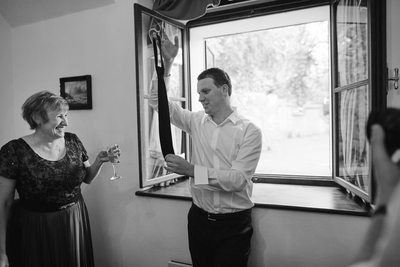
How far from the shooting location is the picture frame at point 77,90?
2.37m

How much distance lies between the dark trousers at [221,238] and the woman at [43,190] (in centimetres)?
70

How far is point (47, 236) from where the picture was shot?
70.6 inches

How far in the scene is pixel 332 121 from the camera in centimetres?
217

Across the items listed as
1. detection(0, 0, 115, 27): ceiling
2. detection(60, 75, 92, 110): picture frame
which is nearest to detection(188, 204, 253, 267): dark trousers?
detection(60, 75, 92, 110): picture frame

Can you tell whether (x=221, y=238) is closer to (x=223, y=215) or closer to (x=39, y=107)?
(x=223, y=215)

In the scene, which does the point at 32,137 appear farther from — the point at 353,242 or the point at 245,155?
the point at 353,242

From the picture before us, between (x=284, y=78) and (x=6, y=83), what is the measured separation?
7.88 feet

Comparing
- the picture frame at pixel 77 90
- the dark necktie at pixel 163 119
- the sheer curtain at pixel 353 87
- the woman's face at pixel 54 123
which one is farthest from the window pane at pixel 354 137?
the picture frame at pixel 77 90

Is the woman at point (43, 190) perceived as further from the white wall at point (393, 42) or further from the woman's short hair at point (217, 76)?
the white wall at point (393, 42)

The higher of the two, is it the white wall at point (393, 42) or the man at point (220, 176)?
the white wall at point (393, 42)

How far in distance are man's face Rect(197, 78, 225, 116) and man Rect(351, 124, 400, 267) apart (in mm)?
1348

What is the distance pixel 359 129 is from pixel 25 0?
105 inches

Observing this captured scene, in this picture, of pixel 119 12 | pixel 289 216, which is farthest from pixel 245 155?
pixel 119 12

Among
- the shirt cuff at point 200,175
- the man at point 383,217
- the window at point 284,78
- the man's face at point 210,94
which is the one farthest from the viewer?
the window at point 284,78
